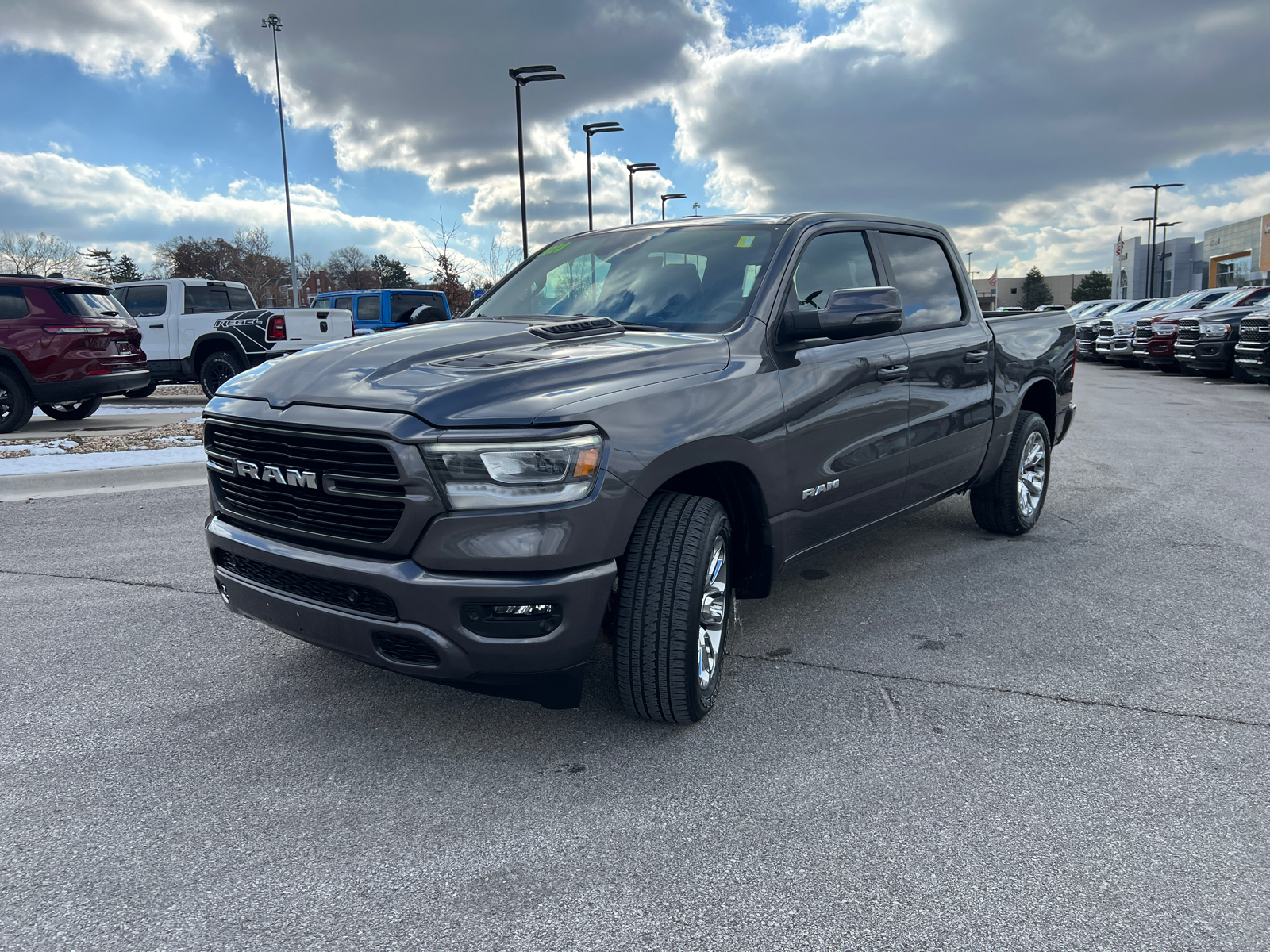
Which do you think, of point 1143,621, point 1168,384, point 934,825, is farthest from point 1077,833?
point 1168,384

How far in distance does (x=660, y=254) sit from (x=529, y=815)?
2.44 metres

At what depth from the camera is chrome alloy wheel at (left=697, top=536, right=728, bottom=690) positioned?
10.6 ft

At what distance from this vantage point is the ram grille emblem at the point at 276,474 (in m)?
2.93

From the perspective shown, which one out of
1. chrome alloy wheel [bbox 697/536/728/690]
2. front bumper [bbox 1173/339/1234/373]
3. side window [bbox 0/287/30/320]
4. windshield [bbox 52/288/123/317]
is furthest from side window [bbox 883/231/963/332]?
front bumper [bbox 1173/339/1234/373]

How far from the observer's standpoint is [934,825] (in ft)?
8.74

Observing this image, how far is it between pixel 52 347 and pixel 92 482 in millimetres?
4486

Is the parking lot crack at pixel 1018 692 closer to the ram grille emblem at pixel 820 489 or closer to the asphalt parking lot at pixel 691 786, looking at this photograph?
the asphalt parking lot at pixel 691 786

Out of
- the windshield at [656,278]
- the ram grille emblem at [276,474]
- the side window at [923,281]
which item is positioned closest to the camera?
the ram grille emblem at [276,474]

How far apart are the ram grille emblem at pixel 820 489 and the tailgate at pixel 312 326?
41.9 feet

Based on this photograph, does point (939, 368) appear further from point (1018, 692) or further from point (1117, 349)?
point (1117, 349)

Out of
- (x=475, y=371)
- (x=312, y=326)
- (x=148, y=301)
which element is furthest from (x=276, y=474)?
(x=148, y=301)

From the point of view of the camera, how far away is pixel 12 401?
1160cm

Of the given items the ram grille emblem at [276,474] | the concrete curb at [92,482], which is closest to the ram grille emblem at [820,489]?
the ram grille emblem at [276,474]

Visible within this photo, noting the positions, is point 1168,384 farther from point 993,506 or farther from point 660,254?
point 660,254
